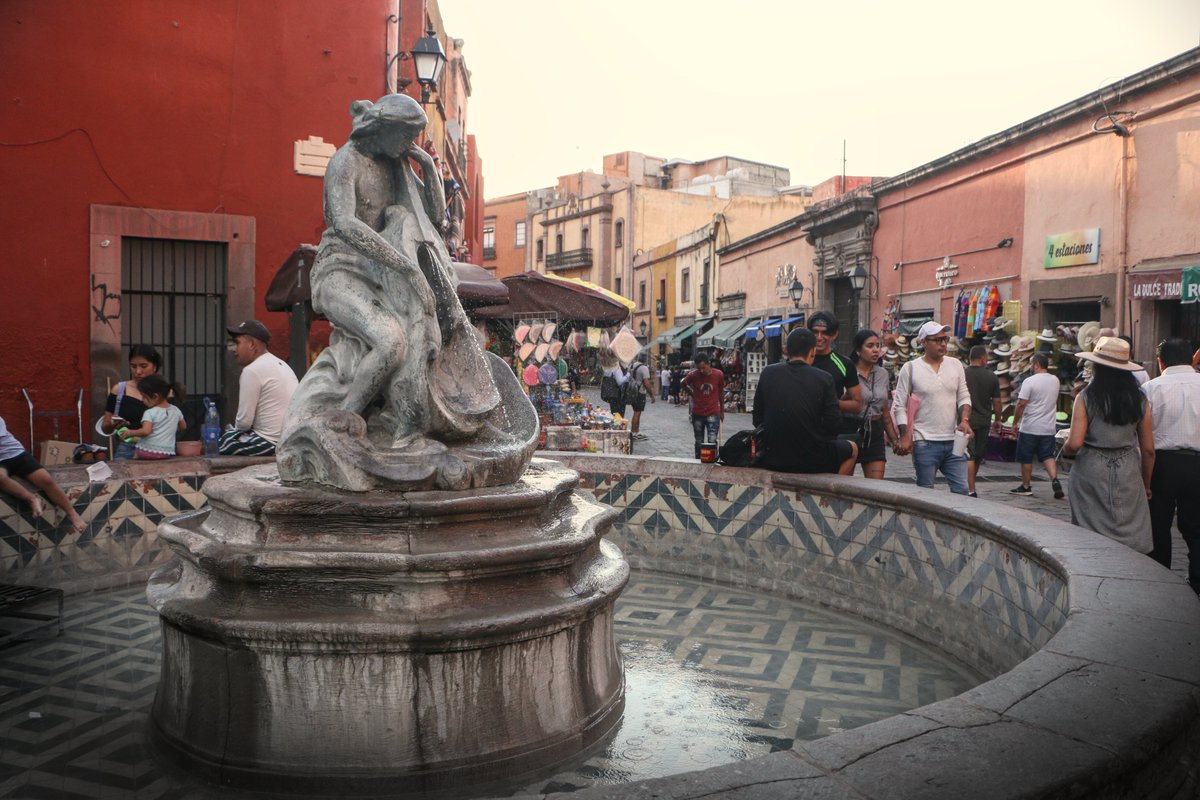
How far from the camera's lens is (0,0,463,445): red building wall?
970 centimetres

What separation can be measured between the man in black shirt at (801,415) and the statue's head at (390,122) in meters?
2.56

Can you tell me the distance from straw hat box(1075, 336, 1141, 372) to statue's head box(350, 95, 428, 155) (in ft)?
11.4

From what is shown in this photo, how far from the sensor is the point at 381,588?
332cm

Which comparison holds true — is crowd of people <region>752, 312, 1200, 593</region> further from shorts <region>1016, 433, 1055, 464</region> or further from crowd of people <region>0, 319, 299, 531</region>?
crowd of people <region>0, 319, 299, 531</region>

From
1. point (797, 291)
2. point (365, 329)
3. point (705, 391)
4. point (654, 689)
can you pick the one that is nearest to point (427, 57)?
point (705, 391)

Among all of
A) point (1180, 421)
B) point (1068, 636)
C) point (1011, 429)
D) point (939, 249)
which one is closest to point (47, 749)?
point (1068, 636)

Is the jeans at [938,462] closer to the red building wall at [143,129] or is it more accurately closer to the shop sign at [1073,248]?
the red building wall at [143,129]

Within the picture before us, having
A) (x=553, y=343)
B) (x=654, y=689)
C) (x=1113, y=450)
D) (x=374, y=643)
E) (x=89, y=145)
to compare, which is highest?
(x=89, y=145)

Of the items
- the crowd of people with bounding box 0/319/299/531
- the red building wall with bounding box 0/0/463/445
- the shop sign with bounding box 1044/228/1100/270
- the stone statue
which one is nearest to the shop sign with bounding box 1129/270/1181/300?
the shop sign with bounding box 1044/228/1100/270

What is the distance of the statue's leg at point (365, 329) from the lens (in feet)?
13.1

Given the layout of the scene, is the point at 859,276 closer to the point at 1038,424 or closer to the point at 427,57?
the point at 1038,424

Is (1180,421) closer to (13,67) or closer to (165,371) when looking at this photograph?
(165,371)

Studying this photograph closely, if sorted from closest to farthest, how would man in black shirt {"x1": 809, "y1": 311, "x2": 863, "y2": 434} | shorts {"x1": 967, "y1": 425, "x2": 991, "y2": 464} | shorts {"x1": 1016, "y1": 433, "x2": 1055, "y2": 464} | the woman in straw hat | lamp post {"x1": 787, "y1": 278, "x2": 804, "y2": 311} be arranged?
1. the woman in straw hat
2. man in black shirt {"x1": 809, "y1": 311, "x2": 863, "y2": 434}
3. shorts {"x1": 967, "y1": 425, "x2": 991, "y2": 464}
4. shorts {"x1": 1016, "y1": 433, "x2": 1055, "y2": 464}
5. lamp post {"x1": 787, "y1": 278, "x2": 804, "y2": 311}

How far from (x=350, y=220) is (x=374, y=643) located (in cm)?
188
